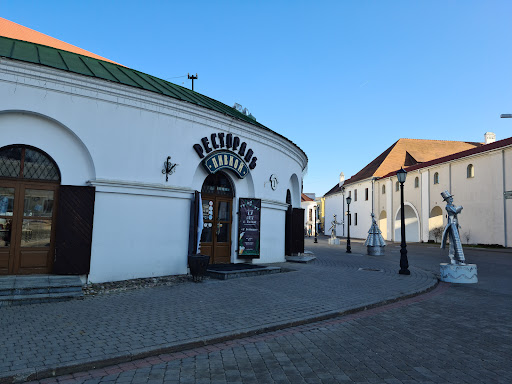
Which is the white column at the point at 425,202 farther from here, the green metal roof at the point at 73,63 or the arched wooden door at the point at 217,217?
the green metal roof at the point at 73,63

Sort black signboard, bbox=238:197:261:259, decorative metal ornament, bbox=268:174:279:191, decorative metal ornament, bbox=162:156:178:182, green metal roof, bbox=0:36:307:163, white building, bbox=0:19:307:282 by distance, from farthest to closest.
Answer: decorative metal ornament, bbox=268:174:279:191, black signboard, bbox=238:197:261:259, decorative metal ornament, bbox=162:156:178:182, green metal roof, bbox=0:36:307:163, white building, bbox=0:19:307:282

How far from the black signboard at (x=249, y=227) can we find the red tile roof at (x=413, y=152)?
40.3 m

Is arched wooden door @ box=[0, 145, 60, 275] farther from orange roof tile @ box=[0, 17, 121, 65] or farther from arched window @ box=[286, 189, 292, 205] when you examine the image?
A: orange roof tile @ box=[0, 17, 121, 65]

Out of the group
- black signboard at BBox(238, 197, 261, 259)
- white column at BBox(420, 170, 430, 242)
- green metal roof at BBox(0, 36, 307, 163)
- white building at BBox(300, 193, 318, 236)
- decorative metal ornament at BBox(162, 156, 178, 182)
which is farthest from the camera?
white building at BBox(300, 193, 318, 236)

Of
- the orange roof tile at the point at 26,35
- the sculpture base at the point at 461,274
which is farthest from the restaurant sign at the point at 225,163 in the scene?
the orange roof tile at the point at 26,35

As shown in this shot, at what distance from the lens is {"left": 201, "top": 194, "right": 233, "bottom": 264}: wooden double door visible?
1261 cm

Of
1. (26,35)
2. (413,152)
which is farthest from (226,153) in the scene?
(413,152)

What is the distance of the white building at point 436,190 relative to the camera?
29672 mm

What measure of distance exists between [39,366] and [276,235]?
37.3ft

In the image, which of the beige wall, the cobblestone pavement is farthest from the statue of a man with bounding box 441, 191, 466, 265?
the beige wall

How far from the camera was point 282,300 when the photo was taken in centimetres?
810

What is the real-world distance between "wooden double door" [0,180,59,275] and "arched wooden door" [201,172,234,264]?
4.85 metres

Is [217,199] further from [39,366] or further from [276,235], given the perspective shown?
[39,366]

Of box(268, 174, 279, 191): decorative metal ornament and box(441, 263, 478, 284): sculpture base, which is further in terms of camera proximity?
box(268, 174, 279, 191): decorative metal ornament
